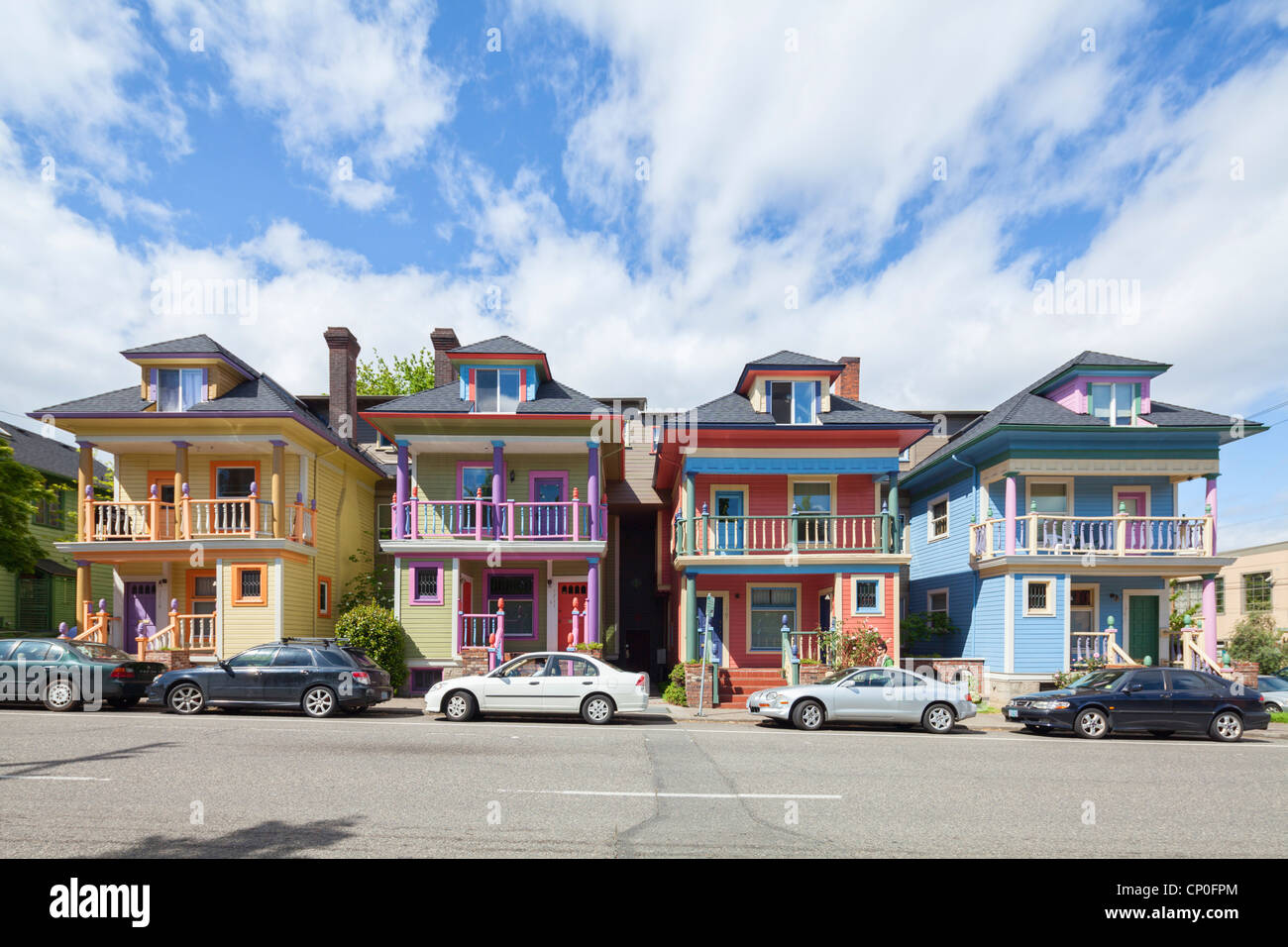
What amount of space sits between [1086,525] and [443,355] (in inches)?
837

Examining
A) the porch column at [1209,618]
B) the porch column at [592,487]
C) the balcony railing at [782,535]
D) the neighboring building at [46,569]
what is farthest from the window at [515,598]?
the porch column at [1209,618]

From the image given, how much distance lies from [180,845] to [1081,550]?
21.8m

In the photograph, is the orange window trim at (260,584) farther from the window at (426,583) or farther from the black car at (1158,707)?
the black car at (1158,707)

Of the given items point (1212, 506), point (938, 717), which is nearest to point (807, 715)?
point (938, 717)

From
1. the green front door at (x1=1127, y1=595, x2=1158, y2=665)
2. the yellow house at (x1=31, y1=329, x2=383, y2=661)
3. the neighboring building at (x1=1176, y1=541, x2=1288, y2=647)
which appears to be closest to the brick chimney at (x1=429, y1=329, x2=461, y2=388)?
the yellow house at (x1=31, y1=329, x2=383, y2=661)

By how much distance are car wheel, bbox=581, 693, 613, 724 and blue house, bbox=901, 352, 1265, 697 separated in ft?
38.6

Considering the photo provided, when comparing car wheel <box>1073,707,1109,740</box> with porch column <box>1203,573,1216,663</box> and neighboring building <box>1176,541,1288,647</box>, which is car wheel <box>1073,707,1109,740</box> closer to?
porch column <box>1203,573,1216,663</box>

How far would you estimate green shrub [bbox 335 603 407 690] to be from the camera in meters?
19.7

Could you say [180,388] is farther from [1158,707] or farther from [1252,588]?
[1252,588]

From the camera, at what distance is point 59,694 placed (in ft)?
51.4

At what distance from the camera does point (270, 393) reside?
2239 cm
